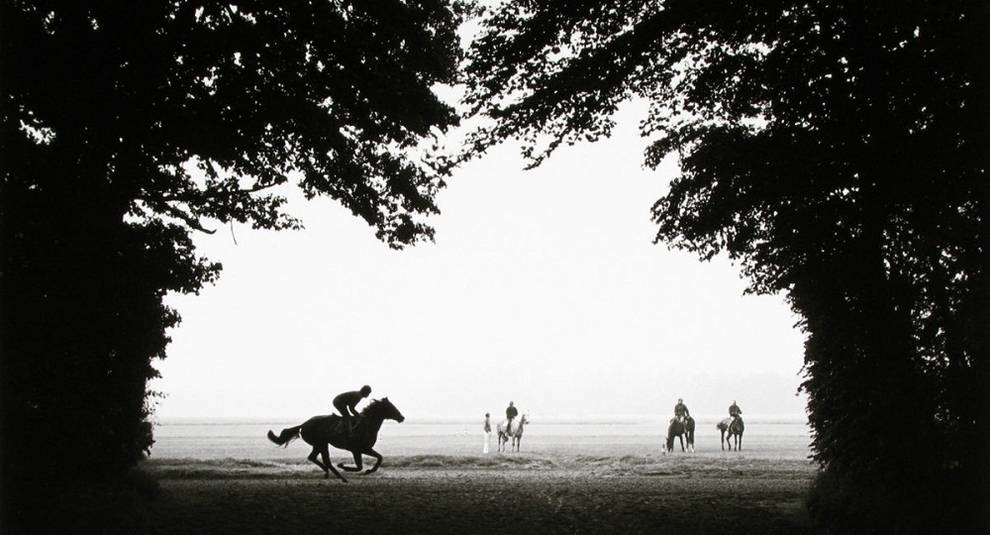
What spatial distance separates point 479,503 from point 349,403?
5746 mm

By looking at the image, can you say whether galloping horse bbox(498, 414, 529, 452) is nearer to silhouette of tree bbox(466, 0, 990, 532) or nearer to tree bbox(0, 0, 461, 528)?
tree bbox(0, 0, 461, 528)

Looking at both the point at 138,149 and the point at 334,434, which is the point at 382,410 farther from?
the point at 138,149

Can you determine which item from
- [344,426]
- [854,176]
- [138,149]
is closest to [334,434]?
[344,426]

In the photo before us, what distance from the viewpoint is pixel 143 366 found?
11.1 meters

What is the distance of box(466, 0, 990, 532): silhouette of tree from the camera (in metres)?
7.21

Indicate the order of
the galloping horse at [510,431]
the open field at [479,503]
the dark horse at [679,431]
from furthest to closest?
1. the galloping horse at [510,431]
2. the dark horse at [679,431]
3. the open field at [479,503]

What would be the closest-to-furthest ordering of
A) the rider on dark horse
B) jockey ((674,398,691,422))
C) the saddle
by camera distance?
the rider on dark horse
the saddle
jockey ((674,398,691,422))

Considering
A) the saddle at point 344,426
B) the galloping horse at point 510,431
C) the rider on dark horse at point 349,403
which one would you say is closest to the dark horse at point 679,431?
the galloping horse at point 510,431

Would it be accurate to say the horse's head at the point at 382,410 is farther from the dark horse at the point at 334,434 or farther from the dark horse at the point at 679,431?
the dark horse at the point at 679,431

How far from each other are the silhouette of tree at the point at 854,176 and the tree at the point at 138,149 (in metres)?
3.29

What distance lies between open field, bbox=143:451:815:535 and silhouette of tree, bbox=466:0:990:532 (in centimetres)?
184

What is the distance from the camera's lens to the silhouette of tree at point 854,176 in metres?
7.21

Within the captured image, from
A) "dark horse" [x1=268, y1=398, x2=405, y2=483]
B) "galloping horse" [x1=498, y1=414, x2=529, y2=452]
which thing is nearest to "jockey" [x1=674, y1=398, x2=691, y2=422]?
"galloping horse" [x1=498, y1=414, x2=529, y2=452]

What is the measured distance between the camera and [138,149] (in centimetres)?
1087
